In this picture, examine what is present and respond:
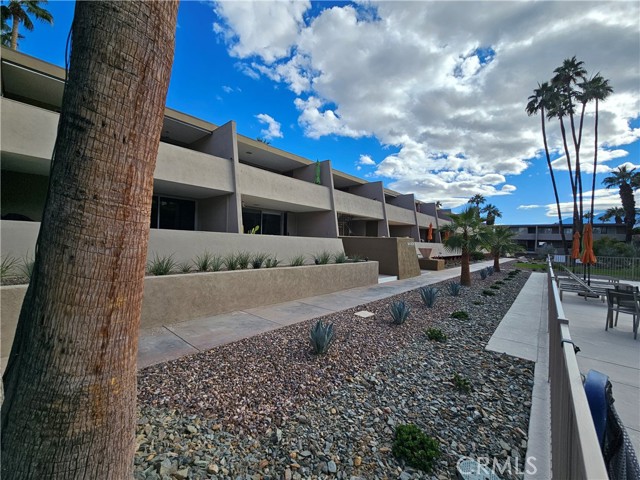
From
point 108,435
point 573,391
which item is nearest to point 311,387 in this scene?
point 108,435

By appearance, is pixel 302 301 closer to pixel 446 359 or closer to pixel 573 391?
pixel 446 359

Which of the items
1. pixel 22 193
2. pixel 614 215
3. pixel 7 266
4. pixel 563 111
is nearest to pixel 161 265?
pixel 7 266

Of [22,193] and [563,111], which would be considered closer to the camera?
[22,193]

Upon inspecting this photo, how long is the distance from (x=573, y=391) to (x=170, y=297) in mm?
6904

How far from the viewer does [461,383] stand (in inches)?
142

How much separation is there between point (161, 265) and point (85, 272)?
19.0 ft

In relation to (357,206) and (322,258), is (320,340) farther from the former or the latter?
(357,206)

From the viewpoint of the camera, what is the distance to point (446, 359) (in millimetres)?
4504

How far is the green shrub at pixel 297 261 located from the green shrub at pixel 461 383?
686 centimetres

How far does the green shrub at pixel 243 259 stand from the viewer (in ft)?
27.6

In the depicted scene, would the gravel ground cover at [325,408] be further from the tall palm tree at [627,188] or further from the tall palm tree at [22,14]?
the tall palm tree at [627,188]

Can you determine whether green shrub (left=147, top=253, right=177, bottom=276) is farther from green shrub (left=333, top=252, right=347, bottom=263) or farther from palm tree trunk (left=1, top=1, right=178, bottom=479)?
green shrub (left=333, top=252, right=347, bottom=263)

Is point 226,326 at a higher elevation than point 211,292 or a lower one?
lower

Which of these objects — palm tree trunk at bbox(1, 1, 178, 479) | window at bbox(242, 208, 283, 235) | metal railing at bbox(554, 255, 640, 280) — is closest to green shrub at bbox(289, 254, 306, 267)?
window at bbox(242, 208, 283, 235)
